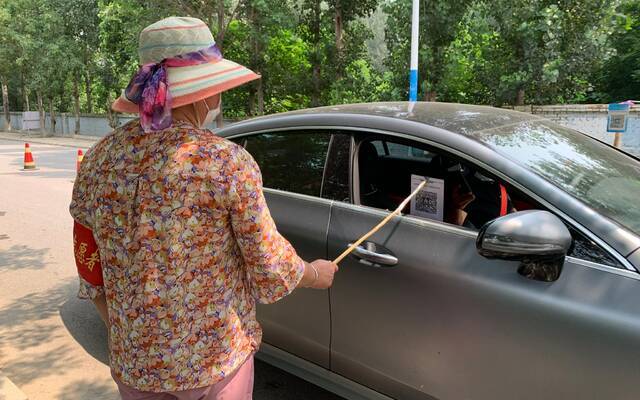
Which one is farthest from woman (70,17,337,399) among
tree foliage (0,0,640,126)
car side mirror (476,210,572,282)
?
tree foliage (0,0,640,126)

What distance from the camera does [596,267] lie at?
5.82ft

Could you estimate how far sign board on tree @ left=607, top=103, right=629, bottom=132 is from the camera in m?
7.36

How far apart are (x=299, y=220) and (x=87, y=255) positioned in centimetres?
116

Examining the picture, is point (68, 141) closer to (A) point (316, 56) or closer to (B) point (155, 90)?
(A) point (316, 56)

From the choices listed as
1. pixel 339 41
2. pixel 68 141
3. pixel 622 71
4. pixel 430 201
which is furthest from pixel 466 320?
pixel 68 141

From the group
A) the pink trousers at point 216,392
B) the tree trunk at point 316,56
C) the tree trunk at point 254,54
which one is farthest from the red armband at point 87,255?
the tree trunk at point 316,56

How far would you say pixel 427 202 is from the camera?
2473 mm

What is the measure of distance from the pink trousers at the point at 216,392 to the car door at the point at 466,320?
2.54 feet

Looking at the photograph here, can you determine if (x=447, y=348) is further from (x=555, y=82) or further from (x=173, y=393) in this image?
(x=555, y=82)

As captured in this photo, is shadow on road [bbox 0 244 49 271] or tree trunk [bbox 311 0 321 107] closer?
shadow on road [bbox 0 244 49 271]

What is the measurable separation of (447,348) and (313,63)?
15926 millimetres

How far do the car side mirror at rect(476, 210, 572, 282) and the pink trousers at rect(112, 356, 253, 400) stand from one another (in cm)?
91

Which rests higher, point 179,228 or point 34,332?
point 179,228

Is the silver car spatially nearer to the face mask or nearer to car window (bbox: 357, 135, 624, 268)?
car window (bbox: 357, 135, 624, 268)
